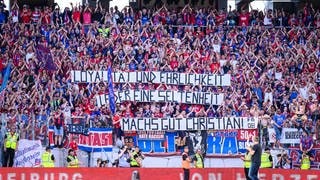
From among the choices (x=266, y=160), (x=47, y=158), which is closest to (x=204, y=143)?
(x=266, y=160)

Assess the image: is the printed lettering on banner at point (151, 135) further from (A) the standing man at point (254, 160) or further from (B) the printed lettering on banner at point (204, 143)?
(A) the standing man at point (254, 160)

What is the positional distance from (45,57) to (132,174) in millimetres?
9554

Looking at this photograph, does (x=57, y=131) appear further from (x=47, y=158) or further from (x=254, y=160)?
(x=254, y=160)

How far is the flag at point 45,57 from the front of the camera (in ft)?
107

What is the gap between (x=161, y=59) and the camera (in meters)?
33.6

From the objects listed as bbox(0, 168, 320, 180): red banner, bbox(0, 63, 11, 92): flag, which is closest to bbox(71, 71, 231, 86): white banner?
bbox(0, 63, 11, 92): flag

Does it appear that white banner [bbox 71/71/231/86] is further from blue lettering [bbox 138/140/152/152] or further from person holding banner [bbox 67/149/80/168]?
person holding banner [bbox 67/149/80/168]

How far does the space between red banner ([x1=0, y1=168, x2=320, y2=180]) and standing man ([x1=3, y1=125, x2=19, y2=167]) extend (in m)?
2.02

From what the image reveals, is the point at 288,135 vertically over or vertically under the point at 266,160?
over

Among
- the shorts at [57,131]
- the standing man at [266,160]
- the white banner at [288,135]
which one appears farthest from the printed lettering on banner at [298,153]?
the shorts at [57,131]

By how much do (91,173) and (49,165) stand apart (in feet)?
6.95

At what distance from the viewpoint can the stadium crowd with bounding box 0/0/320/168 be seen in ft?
98.6

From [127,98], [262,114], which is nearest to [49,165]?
[127,98]

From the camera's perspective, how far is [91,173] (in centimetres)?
2509
